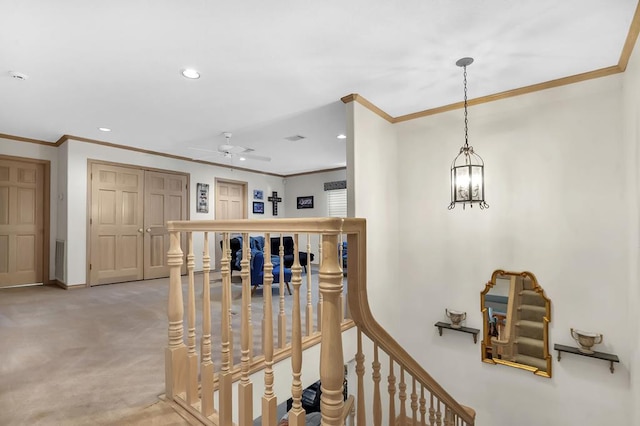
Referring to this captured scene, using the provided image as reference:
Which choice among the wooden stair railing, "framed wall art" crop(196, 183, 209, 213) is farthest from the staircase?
"framed wall art" crop(196, 183, 209, 213)

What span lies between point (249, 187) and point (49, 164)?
346 centimetres

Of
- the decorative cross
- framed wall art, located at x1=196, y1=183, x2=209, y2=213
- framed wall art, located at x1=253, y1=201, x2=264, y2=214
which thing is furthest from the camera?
the decorative cross

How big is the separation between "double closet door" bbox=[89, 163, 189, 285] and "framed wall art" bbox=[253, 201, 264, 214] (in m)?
1.70

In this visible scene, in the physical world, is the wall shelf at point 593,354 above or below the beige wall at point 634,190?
below

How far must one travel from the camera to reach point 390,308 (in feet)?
11.6

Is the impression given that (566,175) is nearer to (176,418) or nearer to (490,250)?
(490,250)

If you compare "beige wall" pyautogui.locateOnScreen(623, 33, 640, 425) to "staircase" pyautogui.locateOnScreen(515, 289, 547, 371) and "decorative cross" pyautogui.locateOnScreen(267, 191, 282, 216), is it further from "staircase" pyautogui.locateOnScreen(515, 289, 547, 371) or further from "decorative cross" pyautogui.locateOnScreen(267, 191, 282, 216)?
"decorative cross" pyautogui.locateOnScreen(267, 191, 282, 216)

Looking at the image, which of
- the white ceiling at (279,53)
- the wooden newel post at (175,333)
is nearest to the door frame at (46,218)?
the white ceiling at (279,53)

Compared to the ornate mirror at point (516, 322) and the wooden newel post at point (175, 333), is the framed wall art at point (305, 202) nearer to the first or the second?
the ornate mirror at point (516, 322)

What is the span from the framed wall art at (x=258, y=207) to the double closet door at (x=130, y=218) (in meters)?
1.70

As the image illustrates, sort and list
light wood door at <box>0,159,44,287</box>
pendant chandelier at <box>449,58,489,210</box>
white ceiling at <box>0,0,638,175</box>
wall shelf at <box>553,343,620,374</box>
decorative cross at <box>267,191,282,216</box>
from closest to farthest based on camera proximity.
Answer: white ceiling at <box>0,0,638,175</box> → wall shelf at <box>553,343,620,374</box> → pendant chandelier at <box>449,58,489,210</box> → light wood door at <box>0,159,44,287</box> → decorative cross at <box>267,191,282,216</box>

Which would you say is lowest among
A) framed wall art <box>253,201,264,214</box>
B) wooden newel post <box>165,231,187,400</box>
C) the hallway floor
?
the hallway floor

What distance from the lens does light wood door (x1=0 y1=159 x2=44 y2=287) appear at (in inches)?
179

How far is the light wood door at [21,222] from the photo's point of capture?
4.54 metres
